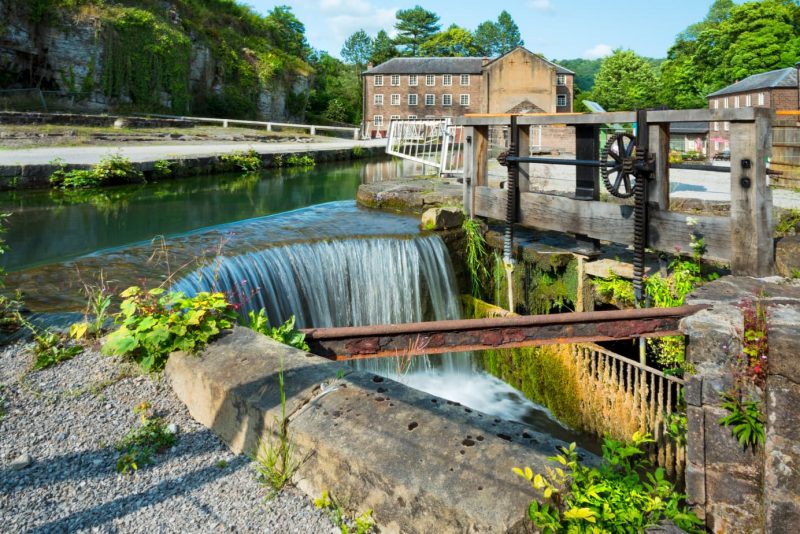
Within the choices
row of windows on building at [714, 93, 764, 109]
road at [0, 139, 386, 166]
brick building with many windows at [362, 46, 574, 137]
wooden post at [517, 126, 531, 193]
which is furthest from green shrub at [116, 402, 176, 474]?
brick building with many windows at [362, 46, 574, 137]

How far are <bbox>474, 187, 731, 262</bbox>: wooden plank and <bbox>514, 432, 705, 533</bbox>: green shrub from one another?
4.28 metres

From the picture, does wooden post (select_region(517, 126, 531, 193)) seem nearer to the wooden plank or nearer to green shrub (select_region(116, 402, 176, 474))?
the wooden plank

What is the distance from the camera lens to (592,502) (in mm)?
2562

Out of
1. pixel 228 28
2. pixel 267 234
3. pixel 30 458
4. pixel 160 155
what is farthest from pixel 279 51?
pixel 30 458

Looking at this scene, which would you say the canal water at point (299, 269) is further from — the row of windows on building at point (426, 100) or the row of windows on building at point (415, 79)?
the row of windows on building at point (415, 79)

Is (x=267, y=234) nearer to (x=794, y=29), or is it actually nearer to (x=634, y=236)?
(x=634, y=236)

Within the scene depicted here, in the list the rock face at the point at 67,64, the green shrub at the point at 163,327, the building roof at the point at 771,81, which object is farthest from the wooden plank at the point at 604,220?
the building roof at the point at 771,81

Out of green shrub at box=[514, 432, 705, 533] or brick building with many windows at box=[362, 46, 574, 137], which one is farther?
brick building with many windows at box=[362, 46, 574, 137]

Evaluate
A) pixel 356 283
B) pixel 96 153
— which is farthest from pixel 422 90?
pixel 356 283

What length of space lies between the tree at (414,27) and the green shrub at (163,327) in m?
93.3

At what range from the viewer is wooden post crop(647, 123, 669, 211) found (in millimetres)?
6828

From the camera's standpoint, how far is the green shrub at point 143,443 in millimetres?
3199

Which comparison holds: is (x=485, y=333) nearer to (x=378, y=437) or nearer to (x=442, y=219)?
(x=378, y=437)

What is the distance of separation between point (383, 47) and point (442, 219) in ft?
313
